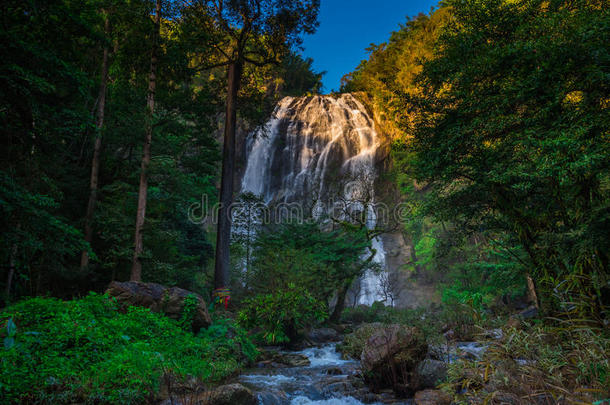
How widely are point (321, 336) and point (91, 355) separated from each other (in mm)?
10687

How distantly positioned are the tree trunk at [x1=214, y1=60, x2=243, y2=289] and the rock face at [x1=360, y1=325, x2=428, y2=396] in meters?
6.04

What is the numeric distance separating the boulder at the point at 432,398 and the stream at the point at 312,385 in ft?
1.22

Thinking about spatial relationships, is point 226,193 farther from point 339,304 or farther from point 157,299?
point 339,304

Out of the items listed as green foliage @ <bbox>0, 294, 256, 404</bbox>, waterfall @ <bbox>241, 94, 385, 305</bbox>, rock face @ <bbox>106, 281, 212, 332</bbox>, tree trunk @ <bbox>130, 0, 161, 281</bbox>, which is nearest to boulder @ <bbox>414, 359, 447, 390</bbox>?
green foliage @ <bbox>0, 294, 256, 404</bbox>

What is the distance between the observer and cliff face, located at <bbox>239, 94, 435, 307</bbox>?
1166 inches

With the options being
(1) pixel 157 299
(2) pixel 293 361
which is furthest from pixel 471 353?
(1) pixel 157 299

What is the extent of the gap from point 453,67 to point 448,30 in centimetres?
151

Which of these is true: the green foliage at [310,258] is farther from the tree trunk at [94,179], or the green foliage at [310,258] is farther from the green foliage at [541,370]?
the green foliage at [541,370]

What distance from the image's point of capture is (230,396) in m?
4.89

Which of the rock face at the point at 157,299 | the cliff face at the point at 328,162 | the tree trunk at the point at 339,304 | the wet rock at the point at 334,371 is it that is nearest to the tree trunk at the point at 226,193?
the rock face at the point at 157,299

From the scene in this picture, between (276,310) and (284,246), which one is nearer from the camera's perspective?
(276,310)

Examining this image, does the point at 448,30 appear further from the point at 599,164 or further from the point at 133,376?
the point at 133,376

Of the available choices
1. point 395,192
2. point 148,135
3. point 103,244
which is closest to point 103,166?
point 103,244

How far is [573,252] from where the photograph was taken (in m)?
5.39
